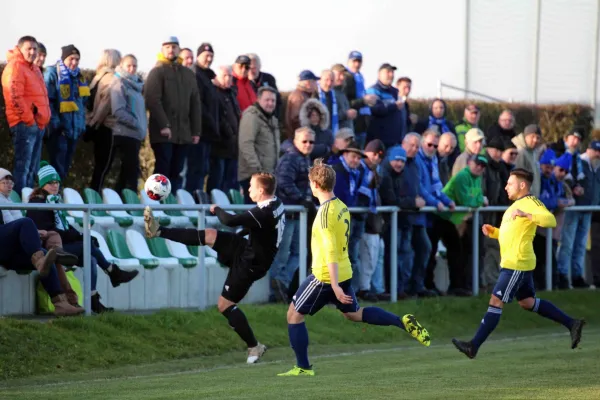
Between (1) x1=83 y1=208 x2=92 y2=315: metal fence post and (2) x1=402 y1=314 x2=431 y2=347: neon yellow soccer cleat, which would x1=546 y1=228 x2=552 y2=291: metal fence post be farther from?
(2) x1=402 y1=314 x2=431 y2=347: neon yellow soccer cleat

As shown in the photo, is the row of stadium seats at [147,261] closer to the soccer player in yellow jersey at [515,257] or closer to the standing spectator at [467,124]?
the soccer player in yellow jersey at [515,257]

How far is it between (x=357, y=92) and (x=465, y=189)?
236cm

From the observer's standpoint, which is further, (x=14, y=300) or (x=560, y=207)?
(x=560, y=207)

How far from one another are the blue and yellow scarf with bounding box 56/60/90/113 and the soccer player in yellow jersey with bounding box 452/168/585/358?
5.76 m

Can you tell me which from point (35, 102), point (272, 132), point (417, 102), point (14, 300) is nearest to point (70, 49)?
point (35, 102)

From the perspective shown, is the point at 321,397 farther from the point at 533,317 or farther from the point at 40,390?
the point at 533,317

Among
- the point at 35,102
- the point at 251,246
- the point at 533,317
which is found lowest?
the point at 533,317

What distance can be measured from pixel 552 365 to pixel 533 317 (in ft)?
25.1

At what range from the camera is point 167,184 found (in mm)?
14227

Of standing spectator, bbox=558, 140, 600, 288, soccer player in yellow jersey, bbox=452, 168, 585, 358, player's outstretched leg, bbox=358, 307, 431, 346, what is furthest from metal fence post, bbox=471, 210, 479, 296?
player's outstretched leg, bbox=358, 307, 431, 346

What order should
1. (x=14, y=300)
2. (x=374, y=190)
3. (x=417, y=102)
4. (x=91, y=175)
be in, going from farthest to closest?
(x=417, y=102) < (x=91, y=175) < (x=374, y=190) < (x=14, y=300)

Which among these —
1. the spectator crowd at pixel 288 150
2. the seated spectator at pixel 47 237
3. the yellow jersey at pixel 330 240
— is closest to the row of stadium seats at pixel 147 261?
the seated spectator at pixel 47 237

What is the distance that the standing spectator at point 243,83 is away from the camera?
19.8m

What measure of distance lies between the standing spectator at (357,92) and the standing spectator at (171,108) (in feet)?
10.8
